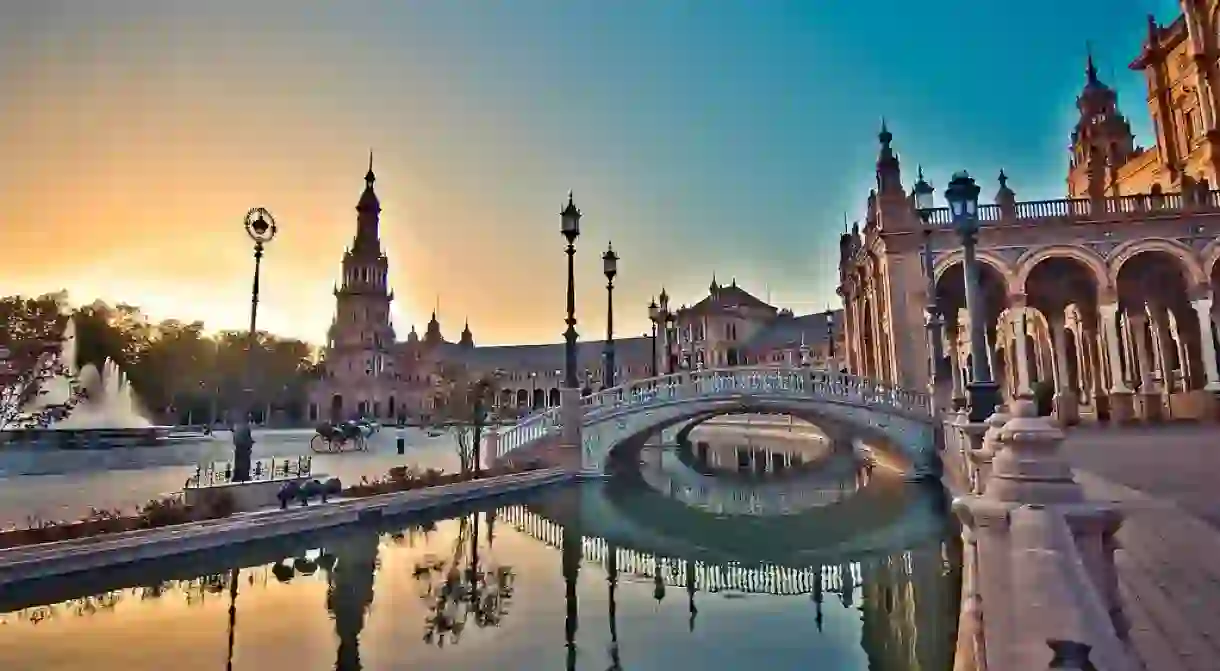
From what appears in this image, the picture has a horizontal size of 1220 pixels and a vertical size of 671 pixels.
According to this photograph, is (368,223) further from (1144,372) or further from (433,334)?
(1144,372)

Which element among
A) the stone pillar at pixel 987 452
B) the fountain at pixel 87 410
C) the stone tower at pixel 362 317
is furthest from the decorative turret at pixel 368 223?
the stone pillar at pixel 987 452

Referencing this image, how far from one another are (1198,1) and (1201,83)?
3660mm

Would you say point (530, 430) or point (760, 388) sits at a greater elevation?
point (760, 388)

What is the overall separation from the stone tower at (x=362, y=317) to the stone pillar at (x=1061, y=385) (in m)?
67.7

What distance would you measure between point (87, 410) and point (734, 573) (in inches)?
→ 1466

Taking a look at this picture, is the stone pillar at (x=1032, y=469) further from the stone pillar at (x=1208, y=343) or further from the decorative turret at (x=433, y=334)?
the decorative turret at (x=433, y=334)

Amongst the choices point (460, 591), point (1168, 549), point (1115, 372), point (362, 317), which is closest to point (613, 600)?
point (460, 591)

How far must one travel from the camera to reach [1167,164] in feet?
108

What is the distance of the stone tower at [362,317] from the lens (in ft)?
261

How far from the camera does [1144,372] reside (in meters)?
29.3

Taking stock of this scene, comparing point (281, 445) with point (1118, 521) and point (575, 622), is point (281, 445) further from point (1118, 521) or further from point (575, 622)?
point (1118, 521)

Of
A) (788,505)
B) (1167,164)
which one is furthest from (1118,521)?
(1167,164)

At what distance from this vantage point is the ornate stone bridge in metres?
20.6

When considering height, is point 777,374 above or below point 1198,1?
below
